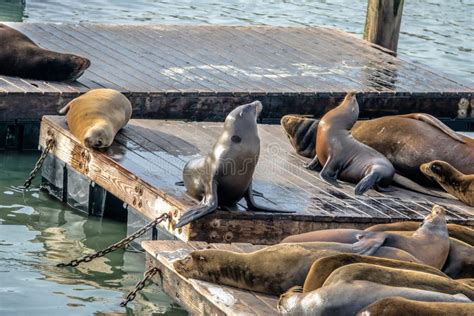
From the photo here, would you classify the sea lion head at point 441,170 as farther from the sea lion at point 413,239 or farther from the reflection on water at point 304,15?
the reflection on water at point 304,15

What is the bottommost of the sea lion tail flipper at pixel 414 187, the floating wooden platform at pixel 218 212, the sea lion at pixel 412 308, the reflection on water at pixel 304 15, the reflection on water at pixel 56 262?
the reflection on water at pixel 304 15

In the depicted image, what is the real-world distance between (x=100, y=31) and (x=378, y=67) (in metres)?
2.66

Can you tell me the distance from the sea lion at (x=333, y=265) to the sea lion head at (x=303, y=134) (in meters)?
3.03

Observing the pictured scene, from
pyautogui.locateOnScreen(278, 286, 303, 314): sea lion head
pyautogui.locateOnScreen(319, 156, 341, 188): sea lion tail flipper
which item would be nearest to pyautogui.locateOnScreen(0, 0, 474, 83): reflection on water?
pyautogui.locateOnScreen(319, 156, 341, 188): sea lion tail flipper

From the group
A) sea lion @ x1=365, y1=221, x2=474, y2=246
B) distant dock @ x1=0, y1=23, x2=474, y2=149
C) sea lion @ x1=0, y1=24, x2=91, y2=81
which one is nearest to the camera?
sea lion @ x1=365, y1=221, x2=474, y2=246

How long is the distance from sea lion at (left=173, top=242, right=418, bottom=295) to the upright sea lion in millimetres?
1819

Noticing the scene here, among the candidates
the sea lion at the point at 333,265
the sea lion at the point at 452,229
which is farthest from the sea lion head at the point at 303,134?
A: the sea lion at the point at 333,265

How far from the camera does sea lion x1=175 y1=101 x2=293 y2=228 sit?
7.02 m

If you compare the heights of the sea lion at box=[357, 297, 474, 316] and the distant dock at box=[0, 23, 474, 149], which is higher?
the sea lion at box=[357, 297, 474, 316]

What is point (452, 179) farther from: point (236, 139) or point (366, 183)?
point (236, 139)

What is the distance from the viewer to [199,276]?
5.96 meters

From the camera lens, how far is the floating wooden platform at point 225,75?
10133 mm

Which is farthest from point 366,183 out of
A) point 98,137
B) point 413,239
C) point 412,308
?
point 412,308

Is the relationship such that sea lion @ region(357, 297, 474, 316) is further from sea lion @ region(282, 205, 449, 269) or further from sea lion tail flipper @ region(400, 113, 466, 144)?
sea lion tail flipper @ region(400, 113, 466, 144)
